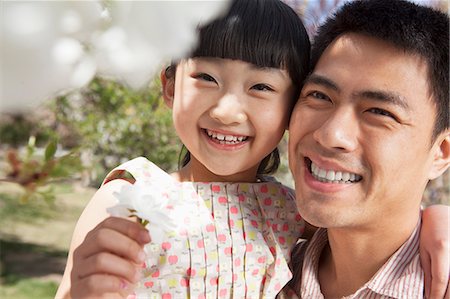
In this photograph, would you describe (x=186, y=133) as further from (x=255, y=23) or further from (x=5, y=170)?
(x=5, y=170)

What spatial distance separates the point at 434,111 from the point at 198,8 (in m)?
1.15

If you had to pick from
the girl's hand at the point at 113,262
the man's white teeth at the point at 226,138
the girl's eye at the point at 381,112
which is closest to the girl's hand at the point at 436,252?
the girl's eye at the point at 381,112

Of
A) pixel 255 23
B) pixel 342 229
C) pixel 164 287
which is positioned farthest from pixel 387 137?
pixel 164 287

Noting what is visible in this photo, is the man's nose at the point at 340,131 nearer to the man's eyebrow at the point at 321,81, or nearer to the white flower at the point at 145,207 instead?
the man's eyebrow at the point at 321,81

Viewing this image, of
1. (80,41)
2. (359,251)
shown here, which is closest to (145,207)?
(80,41)

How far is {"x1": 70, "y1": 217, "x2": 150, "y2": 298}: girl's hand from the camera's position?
1121 millimetres

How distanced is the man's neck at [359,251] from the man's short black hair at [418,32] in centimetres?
29

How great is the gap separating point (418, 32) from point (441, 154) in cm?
34

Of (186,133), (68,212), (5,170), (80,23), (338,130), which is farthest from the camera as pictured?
(68,212)

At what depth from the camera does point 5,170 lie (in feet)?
2.12

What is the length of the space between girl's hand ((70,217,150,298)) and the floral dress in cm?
41

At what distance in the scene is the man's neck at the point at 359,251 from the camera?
1.71m

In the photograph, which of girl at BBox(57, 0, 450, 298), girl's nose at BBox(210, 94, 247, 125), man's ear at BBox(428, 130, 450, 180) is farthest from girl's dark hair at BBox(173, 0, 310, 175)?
man's ear at BBox(428, 130, 450, 180)

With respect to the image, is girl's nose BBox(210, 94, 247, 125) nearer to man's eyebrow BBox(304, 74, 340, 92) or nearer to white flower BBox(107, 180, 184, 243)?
man's eyebrow BBox(304, 74, 340, 92)
